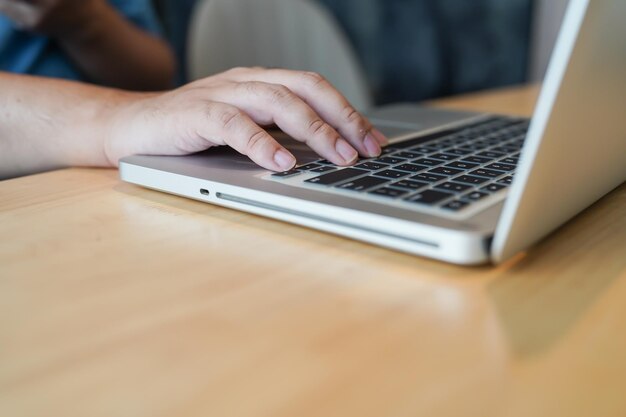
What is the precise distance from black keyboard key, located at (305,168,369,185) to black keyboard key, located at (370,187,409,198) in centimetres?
4

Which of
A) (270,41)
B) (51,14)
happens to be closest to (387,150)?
(51,14)

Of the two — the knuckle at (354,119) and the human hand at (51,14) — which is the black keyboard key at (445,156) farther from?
the human hand at (51,14)

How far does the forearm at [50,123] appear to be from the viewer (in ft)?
2.19

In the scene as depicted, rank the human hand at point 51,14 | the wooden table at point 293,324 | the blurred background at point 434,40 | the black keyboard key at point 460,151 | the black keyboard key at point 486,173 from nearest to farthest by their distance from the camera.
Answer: the wooden table at point 293,324, the black keyboard key at point 486,173, the black keyboard key at point 460,151, the human hand at point 51,14, the blurred background at point 434,40

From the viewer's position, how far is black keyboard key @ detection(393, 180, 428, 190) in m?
0.46

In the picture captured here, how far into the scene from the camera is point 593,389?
0.92 feet

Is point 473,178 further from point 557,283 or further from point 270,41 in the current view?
point 270,41

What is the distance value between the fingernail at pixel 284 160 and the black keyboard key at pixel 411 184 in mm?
97

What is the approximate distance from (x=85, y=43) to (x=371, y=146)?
2.26 ft

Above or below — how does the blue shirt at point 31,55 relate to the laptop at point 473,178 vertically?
above

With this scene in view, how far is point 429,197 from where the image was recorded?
0.43 m

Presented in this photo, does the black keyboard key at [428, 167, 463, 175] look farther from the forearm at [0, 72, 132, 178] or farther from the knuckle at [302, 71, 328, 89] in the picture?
the forearm at [0, 72, 132, 178]

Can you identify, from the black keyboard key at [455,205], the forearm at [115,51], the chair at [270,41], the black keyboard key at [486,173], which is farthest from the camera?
the chair at [270,41]

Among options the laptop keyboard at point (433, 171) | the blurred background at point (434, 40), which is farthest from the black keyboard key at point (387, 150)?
the blurred background at point (434, 40)
